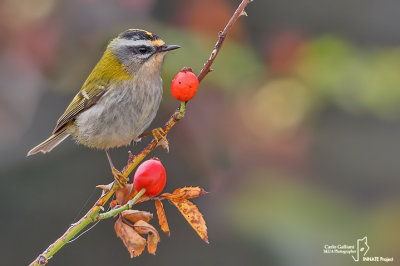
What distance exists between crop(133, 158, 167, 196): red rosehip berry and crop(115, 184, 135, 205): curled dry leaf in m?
0.02

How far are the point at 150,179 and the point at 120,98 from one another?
123cm

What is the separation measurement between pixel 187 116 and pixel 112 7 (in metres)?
0.78

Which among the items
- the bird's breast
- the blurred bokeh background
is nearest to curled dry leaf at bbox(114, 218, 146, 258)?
the bird's breast

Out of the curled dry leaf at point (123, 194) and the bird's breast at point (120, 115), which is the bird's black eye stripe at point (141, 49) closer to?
the bird's breast at point (120, 115)

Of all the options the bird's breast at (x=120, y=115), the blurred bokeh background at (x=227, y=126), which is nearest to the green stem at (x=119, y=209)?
the bird's breast at (x=120, y=115)

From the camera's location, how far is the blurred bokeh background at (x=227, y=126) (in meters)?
3.15

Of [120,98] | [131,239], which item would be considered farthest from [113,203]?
[120,98]

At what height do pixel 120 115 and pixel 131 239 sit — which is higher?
pixel 120 115

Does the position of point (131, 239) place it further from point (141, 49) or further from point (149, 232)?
point (141, 49)

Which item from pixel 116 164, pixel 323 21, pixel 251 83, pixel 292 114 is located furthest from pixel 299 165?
pixel 323 21

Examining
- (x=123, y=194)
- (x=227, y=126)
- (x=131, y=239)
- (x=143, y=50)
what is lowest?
(x=131, y=239)

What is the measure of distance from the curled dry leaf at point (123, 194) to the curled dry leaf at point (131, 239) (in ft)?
0.21

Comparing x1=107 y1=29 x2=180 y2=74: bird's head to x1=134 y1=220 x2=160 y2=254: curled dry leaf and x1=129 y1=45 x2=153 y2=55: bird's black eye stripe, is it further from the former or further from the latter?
x1=134 y1=220 x2=160 y2=254: curled dry leaf

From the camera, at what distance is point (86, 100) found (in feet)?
9.45
